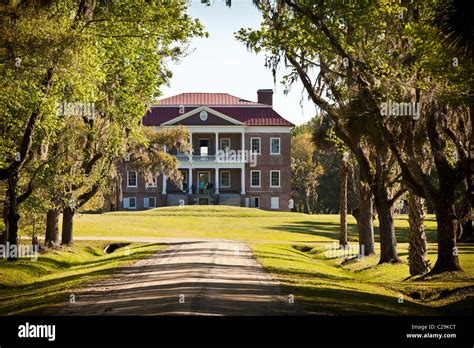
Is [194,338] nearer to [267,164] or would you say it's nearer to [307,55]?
[307,55]

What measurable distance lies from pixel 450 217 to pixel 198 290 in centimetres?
834

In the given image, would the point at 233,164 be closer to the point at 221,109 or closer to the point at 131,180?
the point at 221,109

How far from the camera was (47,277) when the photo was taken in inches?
829

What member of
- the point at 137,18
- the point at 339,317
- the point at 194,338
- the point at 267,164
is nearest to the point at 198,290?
the point at 339,317

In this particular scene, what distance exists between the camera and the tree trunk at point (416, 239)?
2192 centimetres

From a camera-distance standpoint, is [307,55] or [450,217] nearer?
[450,217]

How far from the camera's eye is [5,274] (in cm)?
2103

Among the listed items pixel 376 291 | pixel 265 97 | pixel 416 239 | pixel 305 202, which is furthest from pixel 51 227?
pixel 305 202

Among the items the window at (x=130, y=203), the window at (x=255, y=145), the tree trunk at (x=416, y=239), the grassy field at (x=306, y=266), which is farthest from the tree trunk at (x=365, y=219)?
the window at (x=130, y=203)

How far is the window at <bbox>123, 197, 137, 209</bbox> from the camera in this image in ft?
221

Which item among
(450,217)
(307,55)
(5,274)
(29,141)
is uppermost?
(307,55)

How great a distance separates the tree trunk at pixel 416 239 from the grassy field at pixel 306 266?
67 cm

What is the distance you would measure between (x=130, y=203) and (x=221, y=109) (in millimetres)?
11309

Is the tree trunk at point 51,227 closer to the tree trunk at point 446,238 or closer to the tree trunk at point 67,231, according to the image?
the tree trunk at point 67,231
